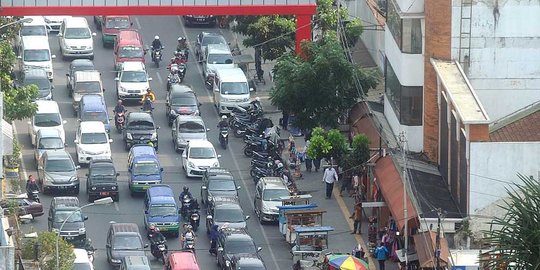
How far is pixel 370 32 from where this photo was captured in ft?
374

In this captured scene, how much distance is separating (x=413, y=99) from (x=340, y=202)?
236 inches

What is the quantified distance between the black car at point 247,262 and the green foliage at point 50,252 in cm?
634

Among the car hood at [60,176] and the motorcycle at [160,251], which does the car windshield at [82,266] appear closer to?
the motorcycle at [160,251]

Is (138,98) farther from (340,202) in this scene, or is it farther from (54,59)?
(340,202)

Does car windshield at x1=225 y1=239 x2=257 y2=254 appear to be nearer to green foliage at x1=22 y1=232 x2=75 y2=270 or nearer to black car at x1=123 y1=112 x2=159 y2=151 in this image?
green foliage at x1=22 y1=232 x2=75 y2=270

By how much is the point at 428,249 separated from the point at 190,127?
22230mm

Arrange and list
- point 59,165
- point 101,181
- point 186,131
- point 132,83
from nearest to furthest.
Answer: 1. point 101,181
2. point 59,165
3. point 186,131
4. point 132,83

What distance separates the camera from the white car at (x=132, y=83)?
370 ft

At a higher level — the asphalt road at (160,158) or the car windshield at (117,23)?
the car windshield at (117,23)

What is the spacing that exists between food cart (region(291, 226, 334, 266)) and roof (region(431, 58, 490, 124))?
23.7 ft

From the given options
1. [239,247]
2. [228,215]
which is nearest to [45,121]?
[228,215]

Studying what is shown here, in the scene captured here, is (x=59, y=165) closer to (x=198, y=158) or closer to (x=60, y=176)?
(x=60, y=176)

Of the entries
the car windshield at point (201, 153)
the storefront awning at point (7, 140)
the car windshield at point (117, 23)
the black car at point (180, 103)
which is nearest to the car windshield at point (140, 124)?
the black car at point (180, 103)

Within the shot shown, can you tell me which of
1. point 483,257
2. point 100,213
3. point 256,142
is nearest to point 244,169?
point 256,142
